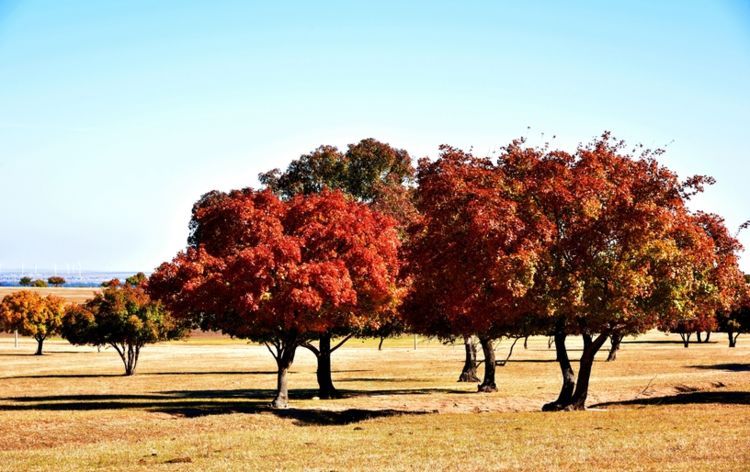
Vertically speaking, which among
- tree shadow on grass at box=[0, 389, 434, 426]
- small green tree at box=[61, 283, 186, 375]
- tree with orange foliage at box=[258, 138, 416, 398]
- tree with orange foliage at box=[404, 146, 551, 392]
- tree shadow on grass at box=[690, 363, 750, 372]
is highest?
tree with orange foliage at box=[258, 138, 416, 398]

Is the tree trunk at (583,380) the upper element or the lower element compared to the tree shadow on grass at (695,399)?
upper

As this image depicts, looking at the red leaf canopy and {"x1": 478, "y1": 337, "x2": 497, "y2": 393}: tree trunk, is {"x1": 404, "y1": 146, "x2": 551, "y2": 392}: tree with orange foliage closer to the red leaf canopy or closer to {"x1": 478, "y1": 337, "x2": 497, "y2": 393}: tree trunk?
the red leaf canopy

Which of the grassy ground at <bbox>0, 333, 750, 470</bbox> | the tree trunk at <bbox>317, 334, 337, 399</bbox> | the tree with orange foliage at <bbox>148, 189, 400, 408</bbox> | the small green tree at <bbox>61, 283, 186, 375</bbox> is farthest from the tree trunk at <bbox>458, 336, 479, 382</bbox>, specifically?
the small green tree at <bbox>61, 283, 186, 375</bbox>

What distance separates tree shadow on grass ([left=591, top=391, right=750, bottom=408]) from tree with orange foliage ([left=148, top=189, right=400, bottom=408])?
1371cm

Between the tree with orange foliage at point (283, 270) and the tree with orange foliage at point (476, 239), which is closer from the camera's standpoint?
the tree with orange foliage at point (476, 239)

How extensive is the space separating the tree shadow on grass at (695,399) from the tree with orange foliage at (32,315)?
94.4 metres

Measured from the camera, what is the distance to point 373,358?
117 meters

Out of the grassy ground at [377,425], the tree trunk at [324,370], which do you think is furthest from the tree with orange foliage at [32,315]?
the tree trunk at [324,370]

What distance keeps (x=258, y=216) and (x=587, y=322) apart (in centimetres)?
1686

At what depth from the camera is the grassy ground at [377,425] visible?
24.0m

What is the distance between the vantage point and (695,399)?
45.1 metres

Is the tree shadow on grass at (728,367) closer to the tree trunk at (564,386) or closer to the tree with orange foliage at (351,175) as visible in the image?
the tree with orange foliage at (351,175)

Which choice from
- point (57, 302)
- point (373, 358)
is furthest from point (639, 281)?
point (57, 302)

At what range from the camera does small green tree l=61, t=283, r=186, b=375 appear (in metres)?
81.2
